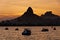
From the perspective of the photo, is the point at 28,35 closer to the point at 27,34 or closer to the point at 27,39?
the point at 27,34

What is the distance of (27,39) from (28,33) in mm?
22317

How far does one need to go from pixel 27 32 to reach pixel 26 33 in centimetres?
188

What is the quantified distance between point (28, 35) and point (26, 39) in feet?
83.3

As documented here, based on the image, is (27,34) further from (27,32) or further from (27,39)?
(27,39)

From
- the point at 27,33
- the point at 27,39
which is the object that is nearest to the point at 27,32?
the point at 27,33

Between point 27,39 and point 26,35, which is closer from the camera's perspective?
point 27,39

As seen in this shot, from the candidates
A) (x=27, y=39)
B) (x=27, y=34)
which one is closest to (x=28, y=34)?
(x=27, y=34)

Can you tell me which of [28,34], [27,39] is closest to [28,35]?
[28,34]

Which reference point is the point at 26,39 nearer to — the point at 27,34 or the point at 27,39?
the point at 27,39

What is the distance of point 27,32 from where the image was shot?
496ft

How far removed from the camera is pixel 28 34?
155875 mm

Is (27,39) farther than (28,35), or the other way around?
(28,35)

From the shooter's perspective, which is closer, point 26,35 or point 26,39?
point 26,39

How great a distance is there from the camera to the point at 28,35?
156 meters
